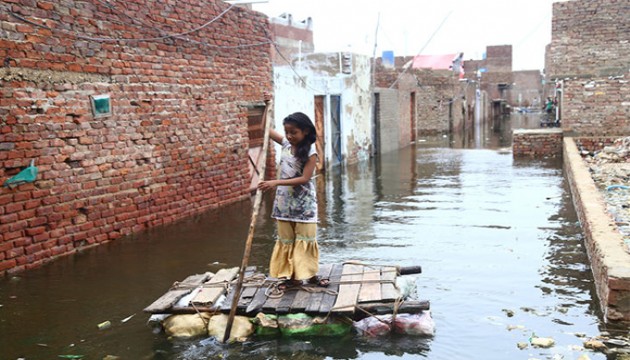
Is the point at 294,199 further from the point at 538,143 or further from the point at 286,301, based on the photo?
the point at 538,143

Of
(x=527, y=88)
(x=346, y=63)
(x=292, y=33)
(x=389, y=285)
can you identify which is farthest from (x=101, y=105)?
(x=527, y=88)

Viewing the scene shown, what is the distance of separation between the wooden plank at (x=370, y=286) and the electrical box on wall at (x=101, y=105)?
4365 millimetres

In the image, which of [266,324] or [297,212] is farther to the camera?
[297,212]

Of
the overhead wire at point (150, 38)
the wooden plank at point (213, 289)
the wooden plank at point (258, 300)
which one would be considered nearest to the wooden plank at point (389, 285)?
the wooden plank at point (258, 300)

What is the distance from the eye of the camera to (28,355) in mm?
4332

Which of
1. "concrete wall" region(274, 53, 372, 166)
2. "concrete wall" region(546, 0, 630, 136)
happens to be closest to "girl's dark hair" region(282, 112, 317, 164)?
"concrete wall" region(274, 53, 372, 166)

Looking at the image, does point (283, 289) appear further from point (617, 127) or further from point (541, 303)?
point (617, 127)

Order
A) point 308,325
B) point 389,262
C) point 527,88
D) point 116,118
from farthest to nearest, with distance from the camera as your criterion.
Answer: point 527,88
point 116,118
point 389,262
point 308,325

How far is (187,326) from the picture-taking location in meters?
4.63

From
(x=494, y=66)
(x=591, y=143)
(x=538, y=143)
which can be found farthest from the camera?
(x=494, y=66)

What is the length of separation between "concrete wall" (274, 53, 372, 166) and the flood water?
10.4 feet

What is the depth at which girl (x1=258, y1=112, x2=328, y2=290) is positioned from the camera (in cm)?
491

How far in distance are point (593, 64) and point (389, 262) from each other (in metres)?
13.6

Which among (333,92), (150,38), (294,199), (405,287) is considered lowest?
(405,287)
